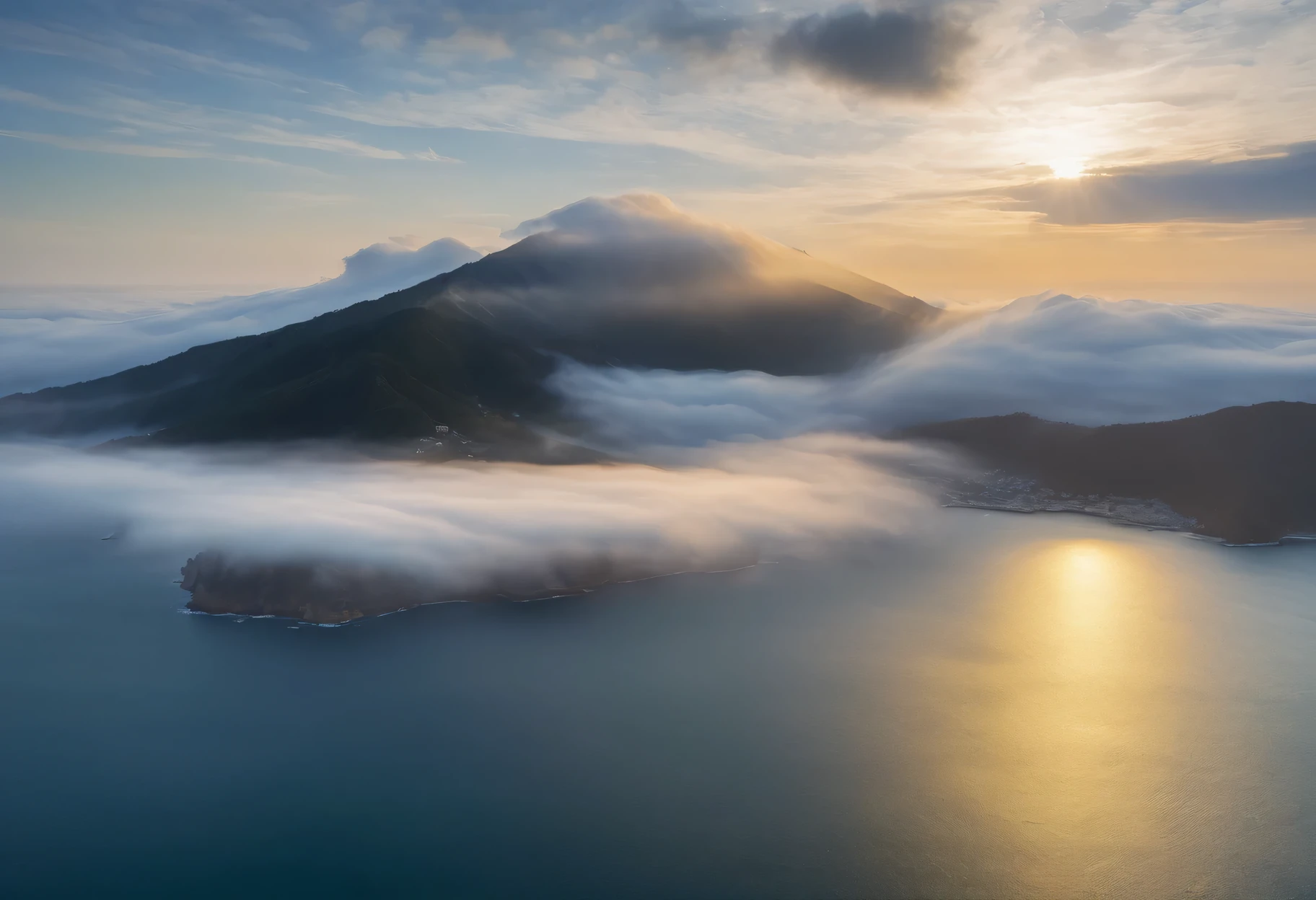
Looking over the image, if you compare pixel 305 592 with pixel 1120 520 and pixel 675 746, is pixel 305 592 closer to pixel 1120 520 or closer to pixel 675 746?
pixel 675 746

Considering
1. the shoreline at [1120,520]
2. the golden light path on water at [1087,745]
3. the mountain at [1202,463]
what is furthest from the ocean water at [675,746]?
the mountain at [1202,463]

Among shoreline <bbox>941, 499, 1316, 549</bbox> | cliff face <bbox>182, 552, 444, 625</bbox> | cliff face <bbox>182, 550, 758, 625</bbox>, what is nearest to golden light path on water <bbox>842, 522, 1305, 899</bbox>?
shoreline <bbox>941, 499, 1316, 549</bbox>

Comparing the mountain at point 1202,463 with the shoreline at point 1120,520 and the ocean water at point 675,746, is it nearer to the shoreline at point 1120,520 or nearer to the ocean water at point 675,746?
the shoreline at point 1120,520

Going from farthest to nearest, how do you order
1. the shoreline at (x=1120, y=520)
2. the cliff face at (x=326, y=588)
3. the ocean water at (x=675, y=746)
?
the shoreline at (x=1120, y=520), the cliff face at (x=326, y=588), the ocean water at (x=675, y=746)

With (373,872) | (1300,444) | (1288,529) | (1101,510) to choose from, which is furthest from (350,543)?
(1300,444)

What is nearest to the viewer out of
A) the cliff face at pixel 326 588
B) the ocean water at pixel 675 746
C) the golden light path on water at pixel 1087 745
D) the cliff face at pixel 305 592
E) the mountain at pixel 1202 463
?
the ocean water at pixel 675 746

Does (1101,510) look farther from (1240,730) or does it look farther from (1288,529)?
(1240,730)

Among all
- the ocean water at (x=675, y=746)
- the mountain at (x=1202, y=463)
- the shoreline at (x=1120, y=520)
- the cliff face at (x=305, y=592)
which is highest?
the mountain at (x=1202, y=463)

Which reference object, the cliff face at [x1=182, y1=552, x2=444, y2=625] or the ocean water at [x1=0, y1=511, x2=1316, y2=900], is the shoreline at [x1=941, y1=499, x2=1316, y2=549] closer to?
the ocean water at [x1=0, y1=511, x2=1316, y2=900]
